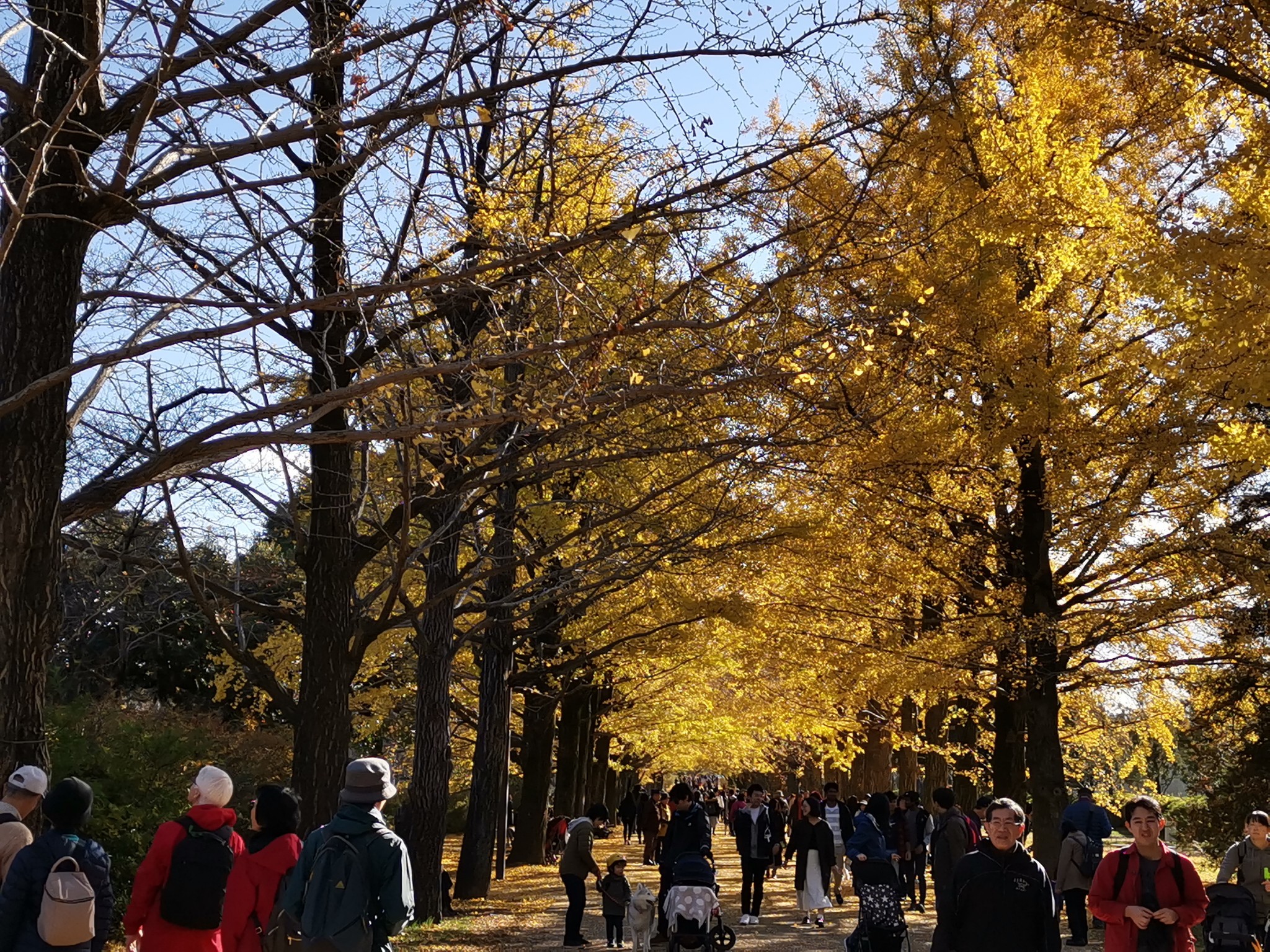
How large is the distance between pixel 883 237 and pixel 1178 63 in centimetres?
277

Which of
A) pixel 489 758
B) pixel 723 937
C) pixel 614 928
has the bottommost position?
pixel 614 928

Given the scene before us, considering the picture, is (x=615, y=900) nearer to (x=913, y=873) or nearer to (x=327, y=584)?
(x=327, y=584)

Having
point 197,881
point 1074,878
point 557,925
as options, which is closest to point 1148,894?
point 197,881

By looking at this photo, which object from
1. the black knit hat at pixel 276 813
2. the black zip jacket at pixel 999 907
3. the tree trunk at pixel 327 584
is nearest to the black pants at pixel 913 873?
the tree trunk at pixel 327 584

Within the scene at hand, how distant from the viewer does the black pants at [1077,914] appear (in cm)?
1492

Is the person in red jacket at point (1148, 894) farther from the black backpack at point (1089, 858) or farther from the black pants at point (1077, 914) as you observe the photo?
the black pants at point (1077, 914)

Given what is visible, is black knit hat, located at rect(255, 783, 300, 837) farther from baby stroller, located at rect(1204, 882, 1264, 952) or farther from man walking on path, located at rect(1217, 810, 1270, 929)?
man walking on path, located at rect(1217, 810, 1270, 929)

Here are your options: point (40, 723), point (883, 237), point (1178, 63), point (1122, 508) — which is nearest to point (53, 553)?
point (40, 723)

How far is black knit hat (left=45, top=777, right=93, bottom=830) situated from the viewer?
611cm

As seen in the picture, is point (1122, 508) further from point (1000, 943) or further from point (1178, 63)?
point (1000, 943)

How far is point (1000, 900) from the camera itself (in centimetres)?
677

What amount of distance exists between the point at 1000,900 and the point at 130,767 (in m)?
11.7

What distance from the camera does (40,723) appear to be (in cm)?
724

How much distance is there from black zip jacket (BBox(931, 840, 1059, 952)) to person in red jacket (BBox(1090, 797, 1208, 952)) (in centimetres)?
90
